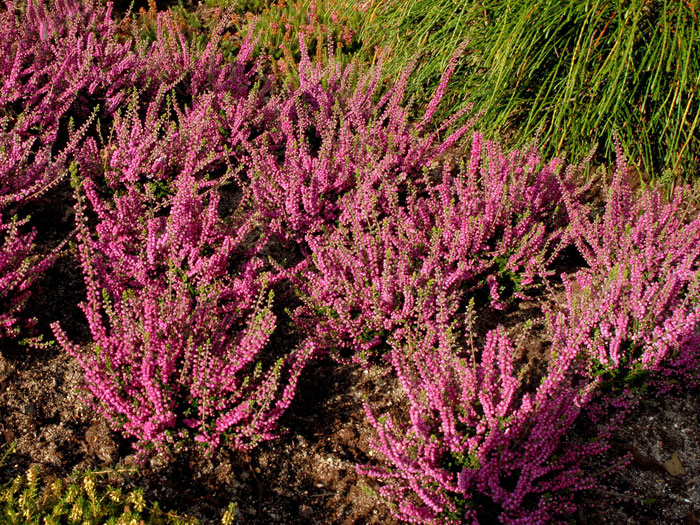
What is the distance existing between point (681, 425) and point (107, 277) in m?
2.66

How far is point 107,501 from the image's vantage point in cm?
200

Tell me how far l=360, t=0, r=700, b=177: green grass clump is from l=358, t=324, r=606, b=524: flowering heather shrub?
5.87 feet

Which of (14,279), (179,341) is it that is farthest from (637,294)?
(14,279)

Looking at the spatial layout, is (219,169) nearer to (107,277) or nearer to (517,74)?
(107,277)

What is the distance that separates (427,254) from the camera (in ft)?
9.65

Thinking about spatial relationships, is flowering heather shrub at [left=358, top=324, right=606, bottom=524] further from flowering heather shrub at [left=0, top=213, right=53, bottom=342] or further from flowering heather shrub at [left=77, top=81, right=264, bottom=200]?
flowering heather shrub at [left=77, top=81, right=264, bottom=200]

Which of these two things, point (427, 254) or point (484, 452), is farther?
point (427, 254)

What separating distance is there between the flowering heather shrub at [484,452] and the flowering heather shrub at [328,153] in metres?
1.25

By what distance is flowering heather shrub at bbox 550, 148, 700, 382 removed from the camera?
2252 mm

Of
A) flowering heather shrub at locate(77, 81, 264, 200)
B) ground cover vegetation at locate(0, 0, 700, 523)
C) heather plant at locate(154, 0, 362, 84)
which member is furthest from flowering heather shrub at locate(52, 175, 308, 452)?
heather plant at locate(154, 0, 362, 84)

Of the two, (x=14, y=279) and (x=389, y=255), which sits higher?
(x=389, y=255)

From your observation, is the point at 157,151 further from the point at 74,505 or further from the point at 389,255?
the point at 74,505

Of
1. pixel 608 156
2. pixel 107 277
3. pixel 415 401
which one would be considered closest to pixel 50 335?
pixel 107 277

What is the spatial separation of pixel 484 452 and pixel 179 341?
4.17 ft
